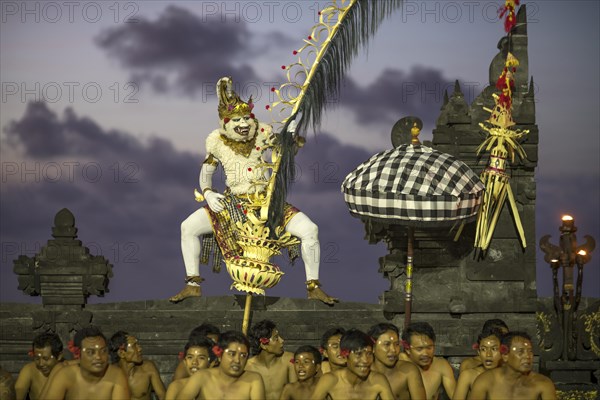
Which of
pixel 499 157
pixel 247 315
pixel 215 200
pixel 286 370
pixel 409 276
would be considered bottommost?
pixel 286 370

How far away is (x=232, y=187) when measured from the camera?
62.7ft

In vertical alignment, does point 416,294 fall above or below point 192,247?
below

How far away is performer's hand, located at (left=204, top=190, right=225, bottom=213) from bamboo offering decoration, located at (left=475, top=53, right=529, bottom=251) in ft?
11.3

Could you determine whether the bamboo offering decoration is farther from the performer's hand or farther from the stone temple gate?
the performer's hand

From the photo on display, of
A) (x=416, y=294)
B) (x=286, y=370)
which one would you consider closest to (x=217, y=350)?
(x=286, y=370)

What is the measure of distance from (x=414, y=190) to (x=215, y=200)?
2.90 meters

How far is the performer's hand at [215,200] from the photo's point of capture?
1905 centimetres

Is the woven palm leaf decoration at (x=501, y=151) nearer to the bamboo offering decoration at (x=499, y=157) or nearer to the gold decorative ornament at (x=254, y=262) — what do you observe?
the bamboo offering decoration at (x=499, y=157)

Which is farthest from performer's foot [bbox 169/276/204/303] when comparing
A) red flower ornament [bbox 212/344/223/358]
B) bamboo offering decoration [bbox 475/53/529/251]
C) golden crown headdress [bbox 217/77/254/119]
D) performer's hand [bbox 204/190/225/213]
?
red flower ornament [bbox 212/344/223/358]

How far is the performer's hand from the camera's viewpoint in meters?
19.0

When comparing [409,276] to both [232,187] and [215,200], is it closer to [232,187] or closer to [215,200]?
[232,187]

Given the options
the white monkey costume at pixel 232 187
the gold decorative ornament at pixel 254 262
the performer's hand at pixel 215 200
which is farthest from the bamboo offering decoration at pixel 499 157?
the performer's hand at pixel 215 200

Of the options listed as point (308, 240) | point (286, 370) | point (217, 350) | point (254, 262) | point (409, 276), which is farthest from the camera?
point (308, 240)

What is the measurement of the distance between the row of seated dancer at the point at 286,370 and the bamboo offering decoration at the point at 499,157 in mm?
3269
